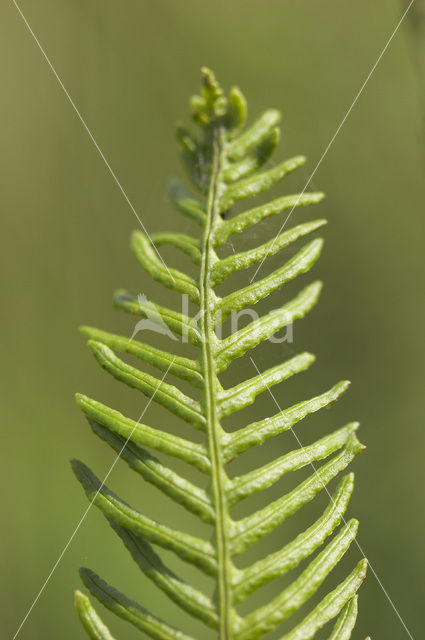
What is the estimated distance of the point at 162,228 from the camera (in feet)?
10.3

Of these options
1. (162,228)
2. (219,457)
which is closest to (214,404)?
(219,457)

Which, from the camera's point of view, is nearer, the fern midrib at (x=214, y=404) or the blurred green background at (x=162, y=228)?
the fern midrib at (x=214, y=404)

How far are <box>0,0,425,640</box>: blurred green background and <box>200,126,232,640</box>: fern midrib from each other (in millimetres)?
1144

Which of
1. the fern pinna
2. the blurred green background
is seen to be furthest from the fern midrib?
the blurred green background

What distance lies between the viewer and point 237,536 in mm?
875

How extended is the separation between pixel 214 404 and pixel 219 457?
0.09 metres

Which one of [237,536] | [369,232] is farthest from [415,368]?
[237,536]

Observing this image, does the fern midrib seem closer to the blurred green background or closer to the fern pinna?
the fern pinna

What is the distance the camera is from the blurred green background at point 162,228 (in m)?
2.59

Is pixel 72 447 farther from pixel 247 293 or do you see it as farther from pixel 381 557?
pixel 247 293

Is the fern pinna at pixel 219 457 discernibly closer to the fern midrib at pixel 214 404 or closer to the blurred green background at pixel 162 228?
the fern midrib at pixel 214 404

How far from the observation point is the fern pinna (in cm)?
84

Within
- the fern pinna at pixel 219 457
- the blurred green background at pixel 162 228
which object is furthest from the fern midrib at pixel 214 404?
the blurred green background at pixel 162 228

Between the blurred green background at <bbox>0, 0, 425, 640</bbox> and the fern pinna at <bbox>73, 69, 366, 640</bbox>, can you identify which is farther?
the blurred green background at <bbox>0, 0, 425, 640</bbox>
